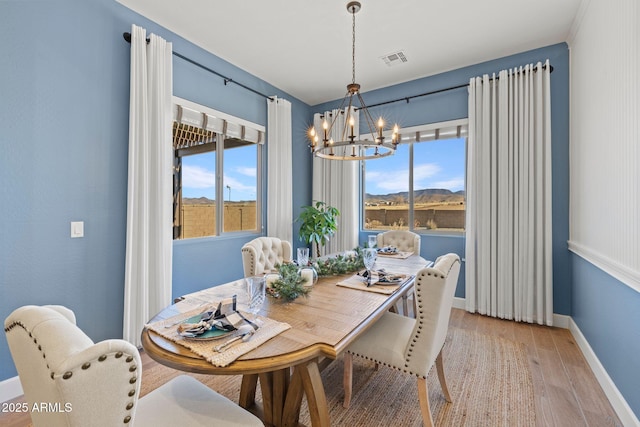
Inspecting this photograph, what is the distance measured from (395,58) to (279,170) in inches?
78.1

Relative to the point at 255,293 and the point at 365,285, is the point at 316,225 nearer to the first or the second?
the point at 365,285

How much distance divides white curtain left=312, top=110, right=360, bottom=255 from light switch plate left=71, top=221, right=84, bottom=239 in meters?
3.04

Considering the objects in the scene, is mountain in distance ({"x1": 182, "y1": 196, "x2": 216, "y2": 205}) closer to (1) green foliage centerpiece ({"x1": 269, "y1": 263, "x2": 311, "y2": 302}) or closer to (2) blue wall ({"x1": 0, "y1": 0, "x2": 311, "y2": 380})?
(2) blue wall ({"x1": 0, "y1": 0, "x2": 311, "y2": 380})

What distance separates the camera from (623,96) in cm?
177

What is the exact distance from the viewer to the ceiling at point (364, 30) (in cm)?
247

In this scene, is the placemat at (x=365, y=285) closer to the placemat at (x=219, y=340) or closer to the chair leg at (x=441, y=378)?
the chair leg at (x=441, y=378)

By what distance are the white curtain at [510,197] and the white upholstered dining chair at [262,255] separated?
7.37 feet

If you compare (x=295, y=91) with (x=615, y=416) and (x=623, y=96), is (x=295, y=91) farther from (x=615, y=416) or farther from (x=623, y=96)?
(x=615, y=416)

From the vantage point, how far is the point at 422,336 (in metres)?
1.47

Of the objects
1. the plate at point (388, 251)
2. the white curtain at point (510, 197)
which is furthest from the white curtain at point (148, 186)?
the white curtain at point (510, 197)

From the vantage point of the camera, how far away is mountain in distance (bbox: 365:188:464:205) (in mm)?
3852

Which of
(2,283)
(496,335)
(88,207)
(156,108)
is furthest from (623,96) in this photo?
(2,283)

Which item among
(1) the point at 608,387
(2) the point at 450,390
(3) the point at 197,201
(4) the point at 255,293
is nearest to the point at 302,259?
(4) the point at 255,293

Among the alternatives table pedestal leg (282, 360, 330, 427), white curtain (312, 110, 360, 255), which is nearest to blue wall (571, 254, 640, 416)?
table pedestal leg (282, 360, 330, 427)
